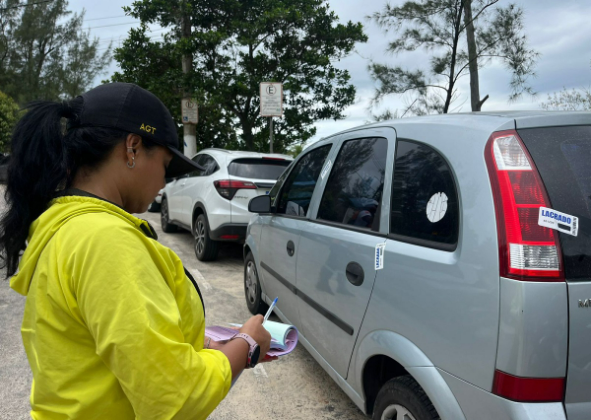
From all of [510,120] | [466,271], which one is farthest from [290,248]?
[510,120]

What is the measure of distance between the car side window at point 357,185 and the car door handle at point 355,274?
8.1 inches

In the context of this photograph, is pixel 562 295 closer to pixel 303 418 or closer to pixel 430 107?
pixel 303 418

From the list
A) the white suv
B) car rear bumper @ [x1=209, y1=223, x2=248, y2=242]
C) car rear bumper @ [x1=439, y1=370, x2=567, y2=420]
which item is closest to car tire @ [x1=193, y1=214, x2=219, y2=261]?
the white suv

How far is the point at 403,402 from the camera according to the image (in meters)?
1.77

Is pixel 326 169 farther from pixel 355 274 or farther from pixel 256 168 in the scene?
pixel 256 168

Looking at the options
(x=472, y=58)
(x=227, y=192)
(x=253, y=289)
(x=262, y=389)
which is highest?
(x=472, y=58)

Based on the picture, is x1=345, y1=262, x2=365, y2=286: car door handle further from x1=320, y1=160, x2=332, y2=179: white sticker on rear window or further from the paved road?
the paved road

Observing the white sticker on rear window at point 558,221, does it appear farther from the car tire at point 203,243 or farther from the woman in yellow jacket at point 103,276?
the car tire at point 203,243

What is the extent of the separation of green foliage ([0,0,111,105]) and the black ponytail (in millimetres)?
29166

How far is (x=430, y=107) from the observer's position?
8039mm

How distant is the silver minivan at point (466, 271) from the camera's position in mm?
1347

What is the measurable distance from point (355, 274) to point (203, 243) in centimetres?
457

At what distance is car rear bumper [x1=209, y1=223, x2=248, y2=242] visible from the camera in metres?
5.95

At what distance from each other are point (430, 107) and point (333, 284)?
21.4 ft
